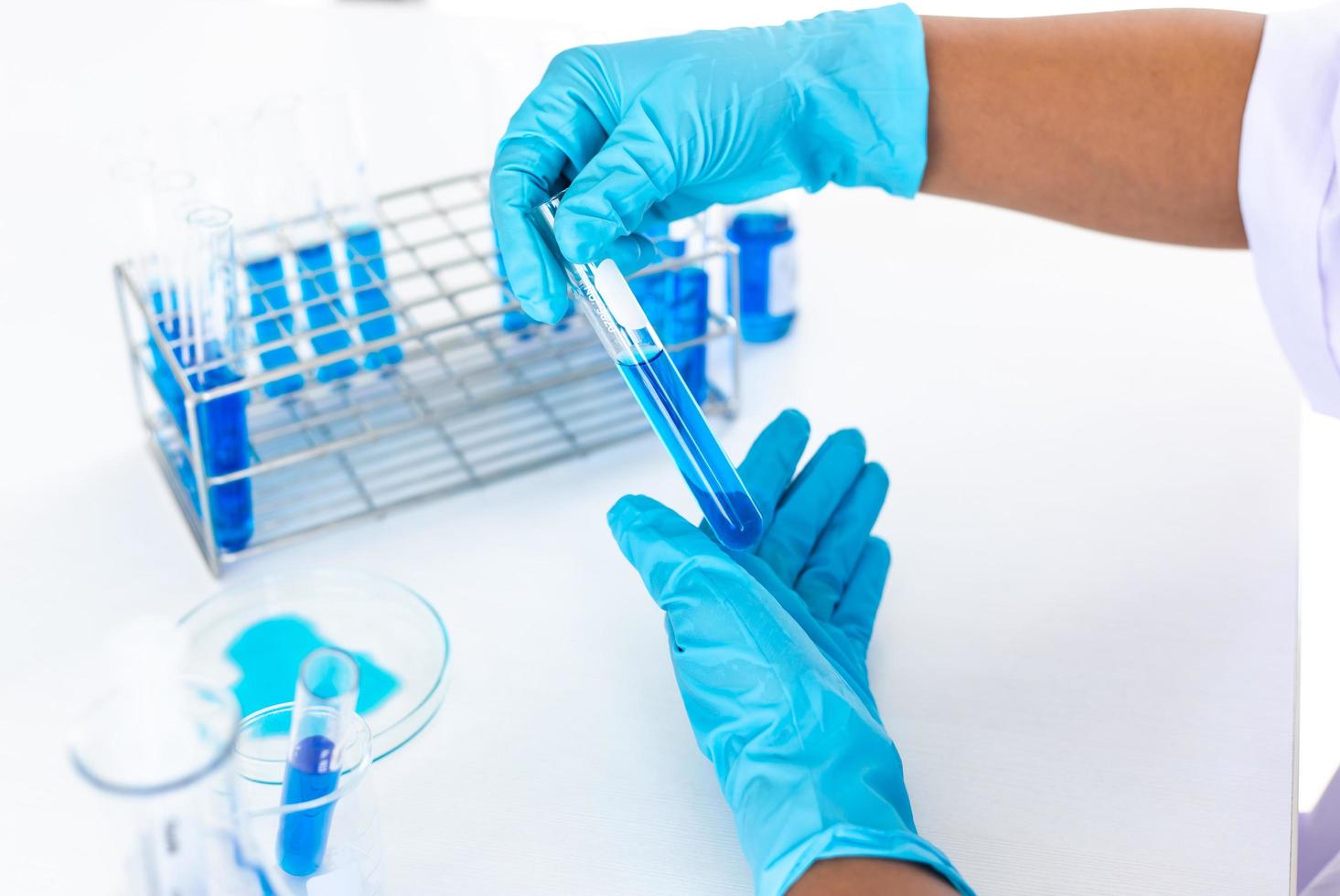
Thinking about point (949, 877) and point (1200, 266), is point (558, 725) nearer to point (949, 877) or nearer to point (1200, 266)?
point (949, 877)

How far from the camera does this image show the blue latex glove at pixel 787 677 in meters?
1.04

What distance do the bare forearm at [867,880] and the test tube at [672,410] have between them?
344 mm

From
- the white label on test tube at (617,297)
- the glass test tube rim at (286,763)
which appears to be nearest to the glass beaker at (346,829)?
the glass test tube rim at (286,763)

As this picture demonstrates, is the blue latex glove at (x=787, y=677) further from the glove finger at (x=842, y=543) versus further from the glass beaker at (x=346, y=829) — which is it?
the glass beaker at (x=346, y=829)

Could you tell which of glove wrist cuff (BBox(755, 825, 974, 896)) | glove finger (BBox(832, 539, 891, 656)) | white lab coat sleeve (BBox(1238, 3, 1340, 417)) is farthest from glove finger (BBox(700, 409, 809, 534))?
white lab coat sleeve (BBox(1238, 3, 1340, 417))

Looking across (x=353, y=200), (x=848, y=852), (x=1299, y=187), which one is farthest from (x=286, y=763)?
(x=1299, y=187)

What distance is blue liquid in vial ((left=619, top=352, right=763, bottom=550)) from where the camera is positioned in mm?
1231

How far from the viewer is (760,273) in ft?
5.84

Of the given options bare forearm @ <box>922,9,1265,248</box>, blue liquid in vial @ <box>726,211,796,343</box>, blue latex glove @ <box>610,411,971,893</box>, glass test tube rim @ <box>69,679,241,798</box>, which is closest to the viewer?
glass test tube rim @ <box>69,679,241,798</box>

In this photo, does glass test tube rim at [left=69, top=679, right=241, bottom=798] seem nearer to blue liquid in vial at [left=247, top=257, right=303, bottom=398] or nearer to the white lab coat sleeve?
blue liquid in vial at [left=247, top=257, right=303, bottom=398]

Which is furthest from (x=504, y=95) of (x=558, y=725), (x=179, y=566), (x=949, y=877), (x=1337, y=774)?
(x=1337, y=774)

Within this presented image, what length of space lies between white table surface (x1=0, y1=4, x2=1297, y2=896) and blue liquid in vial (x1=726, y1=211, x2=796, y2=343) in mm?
37

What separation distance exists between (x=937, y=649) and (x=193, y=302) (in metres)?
0.86

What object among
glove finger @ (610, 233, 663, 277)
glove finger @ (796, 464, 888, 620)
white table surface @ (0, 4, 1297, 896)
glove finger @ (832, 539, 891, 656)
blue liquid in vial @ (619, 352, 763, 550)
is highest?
glove finger @ (610, 233, 663, 277)
